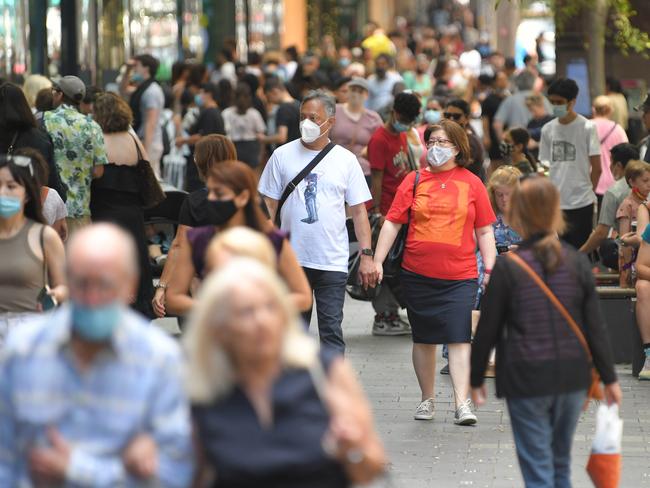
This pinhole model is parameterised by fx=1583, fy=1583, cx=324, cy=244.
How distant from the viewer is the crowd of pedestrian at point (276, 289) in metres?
3.86

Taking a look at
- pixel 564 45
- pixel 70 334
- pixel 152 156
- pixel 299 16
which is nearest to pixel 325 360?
pixel 70 334

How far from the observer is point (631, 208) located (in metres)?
10.6

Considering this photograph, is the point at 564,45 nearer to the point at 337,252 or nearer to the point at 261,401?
the point at 337,252

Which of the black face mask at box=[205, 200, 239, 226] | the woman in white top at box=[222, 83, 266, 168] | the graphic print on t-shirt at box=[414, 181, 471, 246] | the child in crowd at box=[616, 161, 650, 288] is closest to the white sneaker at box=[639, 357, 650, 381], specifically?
the child in crowd at box=[616, 161, 650, 288]

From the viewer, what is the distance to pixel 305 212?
336 inches

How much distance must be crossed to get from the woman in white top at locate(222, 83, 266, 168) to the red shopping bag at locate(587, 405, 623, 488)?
37.5ft

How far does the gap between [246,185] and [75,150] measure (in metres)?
4.52

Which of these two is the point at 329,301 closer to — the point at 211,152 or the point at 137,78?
the point at 211,152

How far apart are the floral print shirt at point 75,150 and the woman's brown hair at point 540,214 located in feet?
16.2

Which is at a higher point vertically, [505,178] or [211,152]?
[211,152]

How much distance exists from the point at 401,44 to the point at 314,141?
25956 millimetres

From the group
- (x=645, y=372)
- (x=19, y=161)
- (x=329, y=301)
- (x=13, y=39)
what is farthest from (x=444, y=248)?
(x=13, y=39)

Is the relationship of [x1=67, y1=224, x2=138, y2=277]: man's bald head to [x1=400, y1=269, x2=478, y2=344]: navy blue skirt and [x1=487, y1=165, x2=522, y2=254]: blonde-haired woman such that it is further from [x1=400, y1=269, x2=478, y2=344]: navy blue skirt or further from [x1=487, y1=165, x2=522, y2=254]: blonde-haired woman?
[x1=487, y1=165, x2=522, y2=254]: blonde-haired woman

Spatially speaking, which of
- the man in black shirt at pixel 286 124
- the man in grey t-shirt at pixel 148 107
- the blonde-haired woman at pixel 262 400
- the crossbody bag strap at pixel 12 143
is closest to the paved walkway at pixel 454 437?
the crossbody bag strap at pixel 12 143
